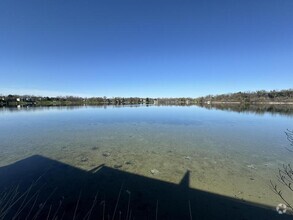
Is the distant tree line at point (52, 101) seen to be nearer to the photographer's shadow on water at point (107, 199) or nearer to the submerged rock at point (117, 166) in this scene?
the submerged rock at point (117, 166)

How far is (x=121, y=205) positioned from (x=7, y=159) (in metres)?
5.41

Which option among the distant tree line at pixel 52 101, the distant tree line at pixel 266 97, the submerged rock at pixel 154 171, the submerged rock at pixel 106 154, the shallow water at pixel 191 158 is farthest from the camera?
the distant tree line at pixel 266 97

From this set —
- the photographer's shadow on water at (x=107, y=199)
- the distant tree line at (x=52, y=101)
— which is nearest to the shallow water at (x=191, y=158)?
the photographer's shadow on water at (x=107, y=199)

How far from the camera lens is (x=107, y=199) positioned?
425 centimetres

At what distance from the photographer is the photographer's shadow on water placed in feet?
12.0

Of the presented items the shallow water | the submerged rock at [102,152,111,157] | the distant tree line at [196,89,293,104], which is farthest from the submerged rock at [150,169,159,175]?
the distant tree line at [196,89,293,104]

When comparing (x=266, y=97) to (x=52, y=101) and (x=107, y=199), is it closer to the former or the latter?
(x=52, y=101)

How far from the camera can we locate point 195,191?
4656 millimetres

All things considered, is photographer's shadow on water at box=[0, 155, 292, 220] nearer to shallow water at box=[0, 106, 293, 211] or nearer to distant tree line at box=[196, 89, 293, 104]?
shallow water at box=[0, 106, 293, 211]

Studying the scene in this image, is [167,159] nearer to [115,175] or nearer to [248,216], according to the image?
[115,175]

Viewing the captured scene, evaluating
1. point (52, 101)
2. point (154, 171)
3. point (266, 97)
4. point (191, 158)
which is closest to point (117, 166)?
point (154, 171)

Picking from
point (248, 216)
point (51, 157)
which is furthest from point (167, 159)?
point (51, 157)

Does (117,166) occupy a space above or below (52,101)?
below

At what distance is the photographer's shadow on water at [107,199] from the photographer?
3.66 metres
